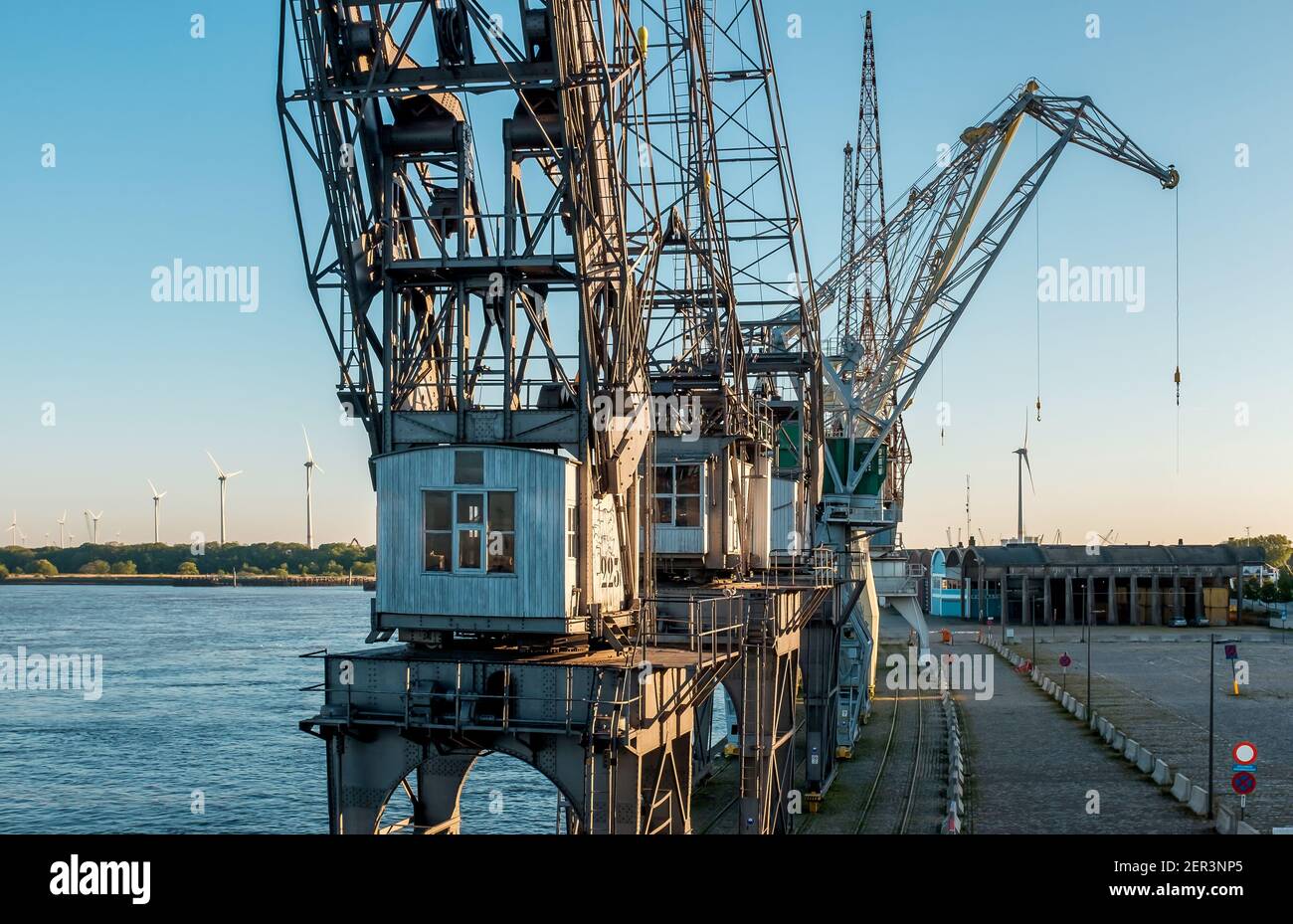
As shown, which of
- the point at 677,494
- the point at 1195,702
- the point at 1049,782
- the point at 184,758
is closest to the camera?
the point at 677,494

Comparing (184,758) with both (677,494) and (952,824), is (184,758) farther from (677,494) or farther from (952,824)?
(952,824)

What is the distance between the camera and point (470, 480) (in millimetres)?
22906

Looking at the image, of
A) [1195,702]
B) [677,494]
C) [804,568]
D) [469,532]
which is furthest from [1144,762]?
Result: [469,532]

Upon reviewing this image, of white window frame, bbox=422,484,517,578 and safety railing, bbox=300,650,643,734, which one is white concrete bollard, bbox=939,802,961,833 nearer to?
safety railing, bbox=300,650,643,734

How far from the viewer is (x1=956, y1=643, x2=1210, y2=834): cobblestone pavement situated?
1572 inches

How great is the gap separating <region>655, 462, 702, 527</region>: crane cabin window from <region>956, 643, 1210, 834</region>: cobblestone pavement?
1330 cm

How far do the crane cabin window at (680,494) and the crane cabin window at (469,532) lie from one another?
15338 millimetres

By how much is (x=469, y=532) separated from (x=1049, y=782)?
32864 millimetres

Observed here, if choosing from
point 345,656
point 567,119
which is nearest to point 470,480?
point 345,656

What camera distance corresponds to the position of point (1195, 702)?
236 ft

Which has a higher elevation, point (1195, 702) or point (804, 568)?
point (804, 568)
